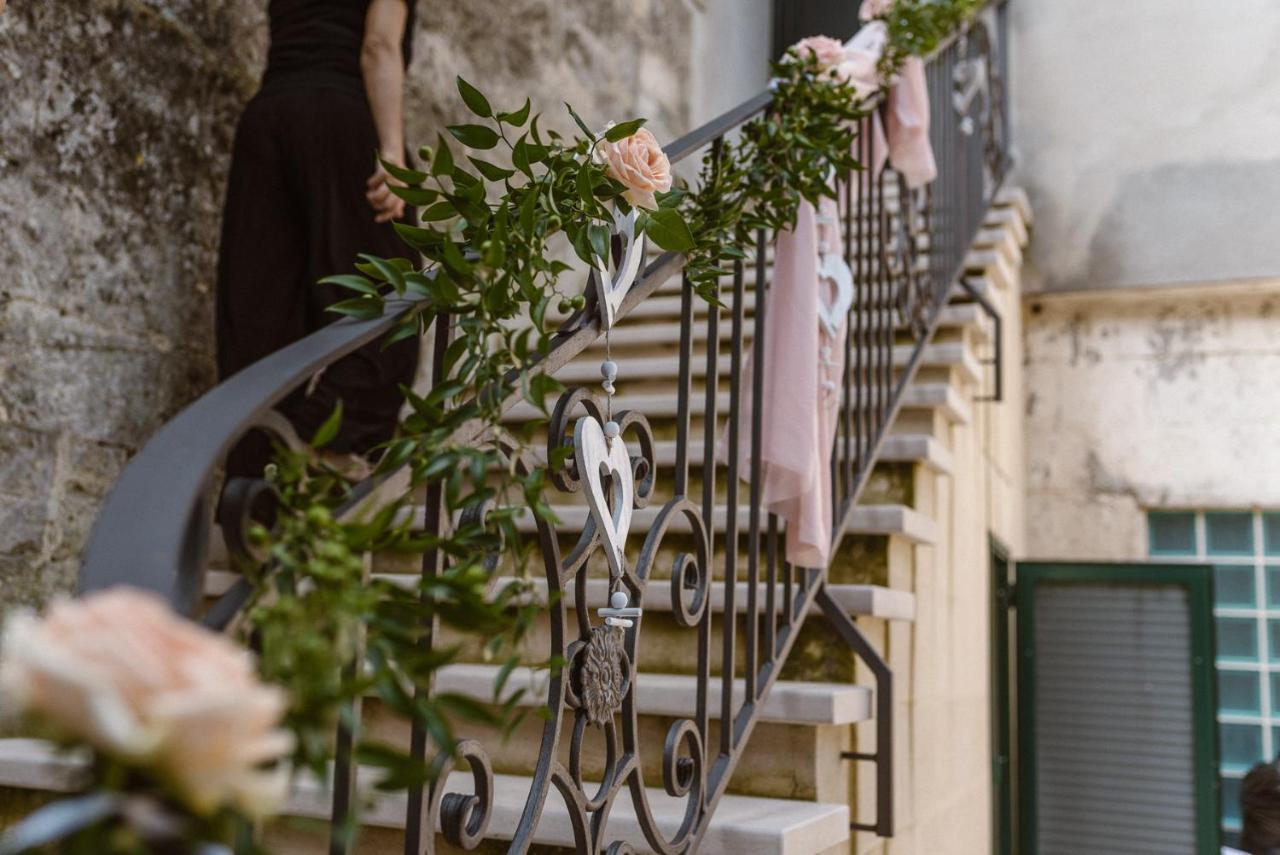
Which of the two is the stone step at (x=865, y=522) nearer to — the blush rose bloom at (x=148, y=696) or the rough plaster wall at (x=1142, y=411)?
the blush rose bloom at (x=148, y=696)

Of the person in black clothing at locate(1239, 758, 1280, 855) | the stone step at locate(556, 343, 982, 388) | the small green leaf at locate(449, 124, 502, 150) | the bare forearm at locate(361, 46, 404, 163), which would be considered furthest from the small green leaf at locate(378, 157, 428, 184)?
the person in black clothing at locate(1239, 758, 1280, 855)

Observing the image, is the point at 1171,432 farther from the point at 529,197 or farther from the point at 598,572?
the point at 529,197

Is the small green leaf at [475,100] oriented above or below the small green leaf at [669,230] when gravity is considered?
above

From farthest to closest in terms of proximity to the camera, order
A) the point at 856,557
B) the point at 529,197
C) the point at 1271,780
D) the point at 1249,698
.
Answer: the point at 1249,698 → the point at 1271,780 → the point at 856,557 → the point at 529,197

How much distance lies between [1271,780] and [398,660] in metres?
4.32

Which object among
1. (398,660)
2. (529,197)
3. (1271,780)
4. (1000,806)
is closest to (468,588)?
(398,660)

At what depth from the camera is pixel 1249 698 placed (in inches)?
239

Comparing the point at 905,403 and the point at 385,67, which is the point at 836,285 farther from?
the point at 385,67

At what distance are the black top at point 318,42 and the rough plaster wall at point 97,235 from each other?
0.94 ft

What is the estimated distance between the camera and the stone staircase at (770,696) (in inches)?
76.6

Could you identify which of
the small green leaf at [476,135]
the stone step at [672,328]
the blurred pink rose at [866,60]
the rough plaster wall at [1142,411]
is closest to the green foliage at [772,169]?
the small green leaf at [476,135]

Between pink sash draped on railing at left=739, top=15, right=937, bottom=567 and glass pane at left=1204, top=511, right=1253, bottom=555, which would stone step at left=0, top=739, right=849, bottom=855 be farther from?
glass pane at left=1204, top=511, right=1253, bottom=555

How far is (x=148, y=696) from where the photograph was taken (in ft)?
1.79

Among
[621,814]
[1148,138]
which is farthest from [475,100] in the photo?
[1148,138]
